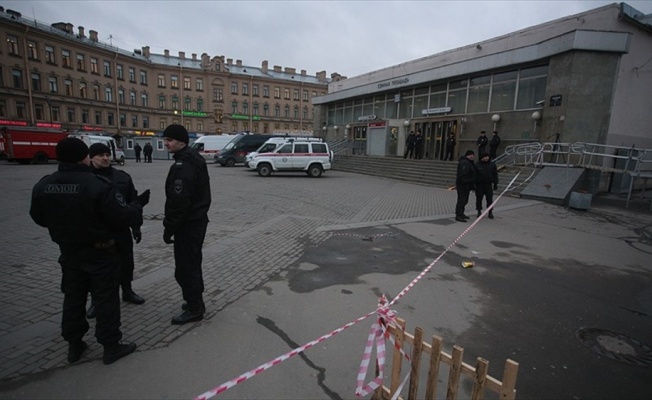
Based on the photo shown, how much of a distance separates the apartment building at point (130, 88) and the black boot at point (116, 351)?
45758 mm

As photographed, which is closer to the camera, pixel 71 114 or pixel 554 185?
pixel 554 185

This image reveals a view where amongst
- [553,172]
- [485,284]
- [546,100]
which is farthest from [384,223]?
[546,100]

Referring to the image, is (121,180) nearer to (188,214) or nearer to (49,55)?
(188,214)

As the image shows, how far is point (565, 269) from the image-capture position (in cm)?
579

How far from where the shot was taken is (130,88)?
5022 centimetres

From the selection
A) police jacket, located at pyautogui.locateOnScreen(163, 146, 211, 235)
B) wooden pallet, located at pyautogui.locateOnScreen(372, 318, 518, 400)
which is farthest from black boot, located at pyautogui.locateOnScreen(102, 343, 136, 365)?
wooden pallet, located at pyautogui.locateOnScreen(372, 318, 518, 400)

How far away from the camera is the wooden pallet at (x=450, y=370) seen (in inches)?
70.8

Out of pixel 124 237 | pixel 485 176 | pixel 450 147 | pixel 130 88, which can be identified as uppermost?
pixel 130 88

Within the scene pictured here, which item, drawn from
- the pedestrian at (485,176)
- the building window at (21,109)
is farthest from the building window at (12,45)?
the pedestrian at (485,176)

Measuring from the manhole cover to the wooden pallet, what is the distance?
7.18 feet

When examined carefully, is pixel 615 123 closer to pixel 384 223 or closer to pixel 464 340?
pixel 384 223

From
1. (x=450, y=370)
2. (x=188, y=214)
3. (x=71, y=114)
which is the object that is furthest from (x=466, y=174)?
(x=71, y=114)

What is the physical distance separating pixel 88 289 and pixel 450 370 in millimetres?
3100

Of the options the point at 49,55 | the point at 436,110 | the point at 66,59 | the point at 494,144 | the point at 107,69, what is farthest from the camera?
the point at 107,69
